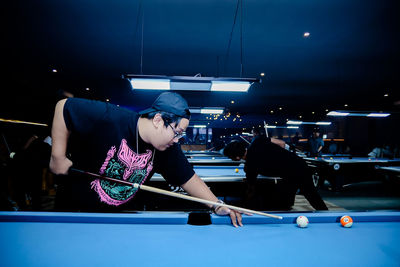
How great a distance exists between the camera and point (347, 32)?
11.7 ft

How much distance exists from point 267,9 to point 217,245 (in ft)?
9.92

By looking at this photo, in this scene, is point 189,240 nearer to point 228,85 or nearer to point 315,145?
point 228,85

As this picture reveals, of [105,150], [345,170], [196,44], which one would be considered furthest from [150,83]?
[345,170]

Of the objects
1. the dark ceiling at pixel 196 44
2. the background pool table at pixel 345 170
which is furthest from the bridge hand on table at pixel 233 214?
the background pool table at pixel 345 170

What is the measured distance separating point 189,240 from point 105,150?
83 centimetres

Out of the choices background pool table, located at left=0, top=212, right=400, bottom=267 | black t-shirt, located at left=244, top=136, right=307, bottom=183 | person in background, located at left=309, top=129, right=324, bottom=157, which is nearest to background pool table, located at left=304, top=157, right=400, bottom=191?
person in background, located at left=309, top=129, right=324, bottom=157

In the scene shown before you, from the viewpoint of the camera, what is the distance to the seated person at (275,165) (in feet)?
9.15

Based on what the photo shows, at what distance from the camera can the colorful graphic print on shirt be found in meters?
1.51

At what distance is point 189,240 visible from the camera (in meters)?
1.06

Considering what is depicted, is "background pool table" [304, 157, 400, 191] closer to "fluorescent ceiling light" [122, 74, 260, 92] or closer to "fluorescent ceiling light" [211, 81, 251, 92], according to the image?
"fluorescent ceiling light" [211, 81, 251, 92]

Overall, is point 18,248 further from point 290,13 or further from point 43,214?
point 290,13

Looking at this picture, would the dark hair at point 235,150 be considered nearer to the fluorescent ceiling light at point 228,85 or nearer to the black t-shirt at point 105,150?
the fluorescent ceiling light at point 228,85

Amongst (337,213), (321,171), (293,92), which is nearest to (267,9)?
(337,213)

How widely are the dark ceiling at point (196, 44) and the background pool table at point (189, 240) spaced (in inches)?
105
